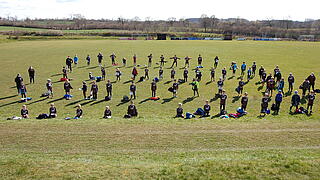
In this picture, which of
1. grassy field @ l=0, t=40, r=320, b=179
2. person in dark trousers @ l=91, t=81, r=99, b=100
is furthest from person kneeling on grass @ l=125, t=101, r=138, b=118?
person in dark trousers @ l=91, t=81, r=99, b=100

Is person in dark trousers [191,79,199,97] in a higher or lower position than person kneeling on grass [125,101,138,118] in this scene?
higher

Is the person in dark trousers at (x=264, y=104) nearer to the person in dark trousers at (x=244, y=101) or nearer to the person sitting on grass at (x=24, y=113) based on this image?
the person in dark trousers at (x=244, y=101)

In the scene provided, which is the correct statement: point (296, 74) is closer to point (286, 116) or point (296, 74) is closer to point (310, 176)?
point (286, 116)

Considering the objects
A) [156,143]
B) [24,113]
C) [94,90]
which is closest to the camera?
[156,143]

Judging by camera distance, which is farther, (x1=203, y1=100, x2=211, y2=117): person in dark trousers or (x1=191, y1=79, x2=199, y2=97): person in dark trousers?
(x1=191, y1=79, x2=199, y2=97): person in dark trousers

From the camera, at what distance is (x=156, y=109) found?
62.3 feet

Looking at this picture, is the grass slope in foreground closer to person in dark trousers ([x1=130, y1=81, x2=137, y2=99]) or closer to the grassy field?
the grassy field

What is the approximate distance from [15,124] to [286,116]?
55.0ft

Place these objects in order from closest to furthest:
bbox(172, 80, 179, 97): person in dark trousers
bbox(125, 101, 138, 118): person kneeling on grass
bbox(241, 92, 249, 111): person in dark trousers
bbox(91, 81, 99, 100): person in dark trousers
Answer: bbox(125, 101, 138, 118): person kneeling on grass
bbox(241, 92, 249, 111): person in dark trousers
bbox(91, 81, 99, 100): person in dark trousers
bbox(172, 80, 179, 97): person in dark trousers

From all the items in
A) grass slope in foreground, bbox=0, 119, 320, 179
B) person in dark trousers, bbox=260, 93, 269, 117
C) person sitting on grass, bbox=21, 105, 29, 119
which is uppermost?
person in dark trousers, bbox=260, 93, 269, 117

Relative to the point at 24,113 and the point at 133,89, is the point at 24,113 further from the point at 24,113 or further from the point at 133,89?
the point at 133,89

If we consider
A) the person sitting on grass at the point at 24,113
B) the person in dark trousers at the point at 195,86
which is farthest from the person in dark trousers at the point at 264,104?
the person sitting on grass at the point at 24,113

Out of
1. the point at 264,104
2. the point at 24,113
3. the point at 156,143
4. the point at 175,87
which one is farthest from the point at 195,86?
the point at 24,113

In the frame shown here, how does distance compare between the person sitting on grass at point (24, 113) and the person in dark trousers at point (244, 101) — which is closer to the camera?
the person sitting on grass at point (24, 113)
